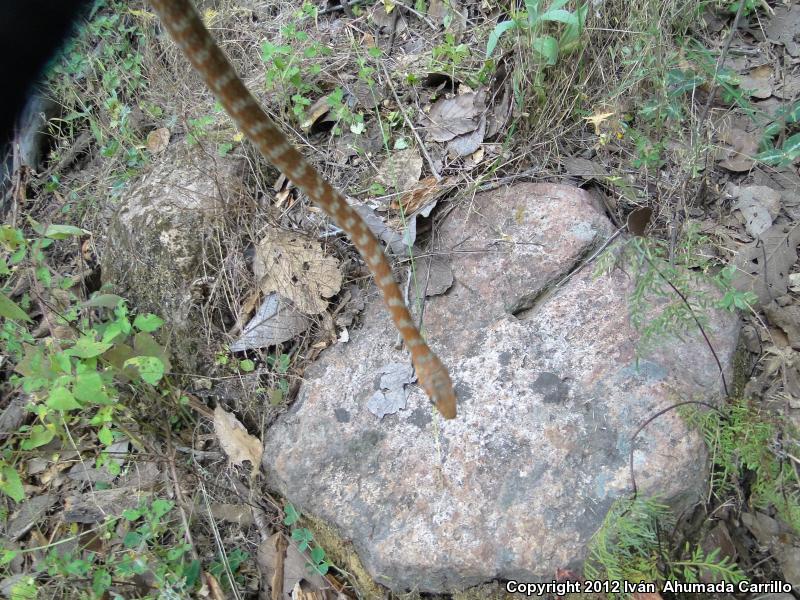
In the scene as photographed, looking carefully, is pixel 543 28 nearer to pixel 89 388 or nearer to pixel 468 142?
pixel 468 142

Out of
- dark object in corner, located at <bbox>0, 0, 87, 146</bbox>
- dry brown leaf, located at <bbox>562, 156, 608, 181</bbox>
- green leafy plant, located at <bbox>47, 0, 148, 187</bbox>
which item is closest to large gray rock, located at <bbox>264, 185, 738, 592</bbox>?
dry brown leaf, located at <bbox>562, 156, 608, 181</bbox>

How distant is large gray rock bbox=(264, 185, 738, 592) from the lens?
6.73ft

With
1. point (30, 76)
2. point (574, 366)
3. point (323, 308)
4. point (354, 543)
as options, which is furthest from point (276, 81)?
point (354, 543)

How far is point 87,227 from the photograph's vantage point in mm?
3551

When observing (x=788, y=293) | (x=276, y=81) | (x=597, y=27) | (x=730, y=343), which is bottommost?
(x=788, y=293)

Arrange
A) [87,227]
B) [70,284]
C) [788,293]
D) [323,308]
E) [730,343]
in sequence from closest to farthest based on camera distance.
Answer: [730,343] < [788,293] < [323,308] < [70,284] < [87,227]

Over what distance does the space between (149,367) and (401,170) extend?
1546 mm

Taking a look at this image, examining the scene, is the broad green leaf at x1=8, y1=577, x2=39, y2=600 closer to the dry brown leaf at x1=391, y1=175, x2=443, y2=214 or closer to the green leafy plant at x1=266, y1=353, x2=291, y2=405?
the green leafy plant at x1=266, y1=353, x2=291, y2=405

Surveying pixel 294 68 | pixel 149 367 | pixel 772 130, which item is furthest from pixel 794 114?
pixel 149 367

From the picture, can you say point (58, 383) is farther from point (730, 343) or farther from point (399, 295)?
point (730, 343)

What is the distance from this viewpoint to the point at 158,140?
3.62 meters

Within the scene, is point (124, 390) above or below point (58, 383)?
below

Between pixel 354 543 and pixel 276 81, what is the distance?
8.26ft

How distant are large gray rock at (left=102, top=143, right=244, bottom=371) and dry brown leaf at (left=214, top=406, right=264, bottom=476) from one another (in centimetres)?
34
